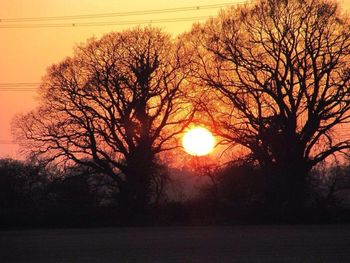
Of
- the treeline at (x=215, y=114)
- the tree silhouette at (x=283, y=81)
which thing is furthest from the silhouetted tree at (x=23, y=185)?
the tree silhouette at (x=283, y=81)

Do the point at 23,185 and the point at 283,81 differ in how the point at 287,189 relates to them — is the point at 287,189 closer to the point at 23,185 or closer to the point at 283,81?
the point at 283,81

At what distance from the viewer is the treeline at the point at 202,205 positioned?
5366cm

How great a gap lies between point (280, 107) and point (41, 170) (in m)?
23.6

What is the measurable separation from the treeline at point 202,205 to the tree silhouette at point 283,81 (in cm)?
145

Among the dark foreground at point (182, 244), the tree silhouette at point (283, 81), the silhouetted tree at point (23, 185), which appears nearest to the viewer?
the dark foreground at point (182, 244)

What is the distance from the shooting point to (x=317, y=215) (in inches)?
2098

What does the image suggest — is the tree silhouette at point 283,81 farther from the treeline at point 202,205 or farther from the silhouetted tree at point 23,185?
the silhouetted tree at point 23,185

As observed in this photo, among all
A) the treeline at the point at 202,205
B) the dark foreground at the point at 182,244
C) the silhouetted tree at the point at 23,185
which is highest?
the silhouetted tree at the point at 23,185

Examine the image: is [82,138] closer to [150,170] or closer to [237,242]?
[150,170]

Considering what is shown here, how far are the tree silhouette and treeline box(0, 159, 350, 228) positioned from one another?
57.0 inches

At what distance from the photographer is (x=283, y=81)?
171 feet

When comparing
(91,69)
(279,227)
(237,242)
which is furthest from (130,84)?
(237,242)

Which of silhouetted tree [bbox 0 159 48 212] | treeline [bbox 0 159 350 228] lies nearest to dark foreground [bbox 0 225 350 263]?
treeline [bbox 0 159 350 228]

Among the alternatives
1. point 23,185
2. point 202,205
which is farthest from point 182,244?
point 23,185
